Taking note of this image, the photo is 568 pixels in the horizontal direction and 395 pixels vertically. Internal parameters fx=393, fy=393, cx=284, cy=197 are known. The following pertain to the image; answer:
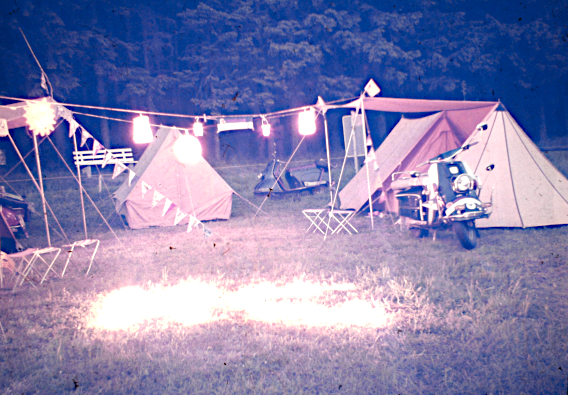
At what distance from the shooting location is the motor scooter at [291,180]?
39.0 ft

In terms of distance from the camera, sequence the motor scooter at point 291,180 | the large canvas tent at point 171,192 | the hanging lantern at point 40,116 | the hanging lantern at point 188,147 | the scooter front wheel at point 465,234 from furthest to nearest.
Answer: the motor scooter at point 291,180 → the large canvas tent at point 171,192 → the hanging lantern at point 188,147 → the hanging lantern at point 40,116 → the scooter front wheel at point 465,234

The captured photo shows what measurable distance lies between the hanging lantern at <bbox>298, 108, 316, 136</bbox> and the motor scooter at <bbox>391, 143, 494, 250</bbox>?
1916mm

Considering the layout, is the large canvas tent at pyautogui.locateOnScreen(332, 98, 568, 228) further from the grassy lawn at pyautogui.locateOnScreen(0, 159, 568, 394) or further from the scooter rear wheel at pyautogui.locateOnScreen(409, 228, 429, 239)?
the scooter rear wheel at pyautogui.locateOnScreen(409, 228, 429, 239)

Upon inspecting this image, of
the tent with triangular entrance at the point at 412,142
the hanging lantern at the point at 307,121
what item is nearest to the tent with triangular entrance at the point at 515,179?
the tent with triangular entrance at the point at 412,142

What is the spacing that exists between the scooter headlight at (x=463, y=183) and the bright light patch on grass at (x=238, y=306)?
2454mm

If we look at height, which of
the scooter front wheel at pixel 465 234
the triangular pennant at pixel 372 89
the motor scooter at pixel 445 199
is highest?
the triangular pennant at pixel 372 89

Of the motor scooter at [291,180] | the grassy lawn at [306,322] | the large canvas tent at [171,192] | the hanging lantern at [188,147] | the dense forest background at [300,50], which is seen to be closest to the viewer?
the grassy lawn at [306,322]

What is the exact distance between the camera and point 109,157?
646cm

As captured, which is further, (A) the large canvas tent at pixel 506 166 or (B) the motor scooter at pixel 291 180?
(B) the motor scooter at pixel 291 180

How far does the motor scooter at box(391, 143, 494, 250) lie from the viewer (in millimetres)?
5277

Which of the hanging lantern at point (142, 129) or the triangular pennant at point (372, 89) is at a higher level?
the triangular pennant at point (372, 89)

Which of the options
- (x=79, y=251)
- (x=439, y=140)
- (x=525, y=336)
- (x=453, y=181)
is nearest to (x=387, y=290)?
(x=525, y=336)

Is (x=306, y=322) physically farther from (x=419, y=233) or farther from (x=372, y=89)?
(x=372, y=89)

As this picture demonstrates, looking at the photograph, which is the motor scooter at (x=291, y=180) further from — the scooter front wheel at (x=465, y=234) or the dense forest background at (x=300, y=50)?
the dense forest background at (x=300, y=50)
